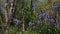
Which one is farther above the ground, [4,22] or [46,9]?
[46,9]

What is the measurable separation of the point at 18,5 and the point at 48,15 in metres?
0.33

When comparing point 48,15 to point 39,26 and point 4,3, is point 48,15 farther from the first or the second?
point 4,3

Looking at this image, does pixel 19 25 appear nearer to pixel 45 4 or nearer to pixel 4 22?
pixel 4 22

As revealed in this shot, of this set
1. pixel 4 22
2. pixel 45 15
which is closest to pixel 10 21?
pixel 4 22

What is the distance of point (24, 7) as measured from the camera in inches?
84.8

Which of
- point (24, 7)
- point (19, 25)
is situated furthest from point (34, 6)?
point (19, 25)

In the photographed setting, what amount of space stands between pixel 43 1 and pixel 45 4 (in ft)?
0.13

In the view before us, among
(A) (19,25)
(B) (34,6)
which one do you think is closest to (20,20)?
Result: (A) (19,25)

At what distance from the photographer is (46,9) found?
2.12m

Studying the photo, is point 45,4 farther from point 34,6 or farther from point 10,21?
point 10,21

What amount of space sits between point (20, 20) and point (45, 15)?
265mm

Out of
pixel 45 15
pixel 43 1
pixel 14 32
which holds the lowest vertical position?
pixel 14 32

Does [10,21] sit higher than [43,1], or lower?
lower

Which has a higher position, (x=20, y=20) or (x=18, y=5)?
(x=18, y=5)
